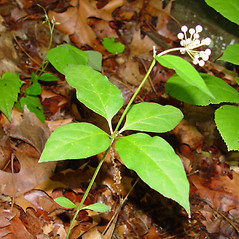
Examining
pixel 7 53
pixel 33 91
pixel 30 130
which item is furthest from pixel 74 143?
pixel 7 53

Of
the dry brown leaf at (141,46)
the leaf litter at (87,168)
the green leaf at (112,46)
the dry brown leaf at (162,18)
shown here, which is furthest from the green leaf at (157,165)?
the dry brown leaf at (162,18)

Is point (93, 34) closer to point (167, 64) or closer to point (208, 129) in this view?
point (208, 129)

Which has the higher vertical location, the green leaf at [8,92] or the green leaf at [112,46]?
the green leaf at [112,46]

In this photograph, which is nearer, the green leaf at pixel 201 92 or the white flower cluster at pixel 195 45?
the white flower cluster at pixel 195 45

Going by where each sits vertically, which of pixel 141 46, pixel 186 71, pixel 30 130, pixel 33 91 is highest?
pixel 186 71

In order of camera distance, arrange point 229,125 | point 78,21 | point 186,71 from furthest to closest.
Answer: point 78,21
point 229,125
point 186,71

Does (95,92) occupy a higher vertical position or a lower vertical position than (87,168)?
higher

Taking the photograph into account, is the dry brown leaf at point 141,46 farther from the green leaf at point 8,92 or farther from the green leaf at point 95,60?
the green leaf at point 8,92

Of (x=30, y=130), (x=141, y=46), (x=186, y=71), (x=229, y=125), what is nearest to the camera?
(x=186, y=71)

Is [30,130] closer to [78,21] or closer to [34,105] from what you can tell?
[34,105]
